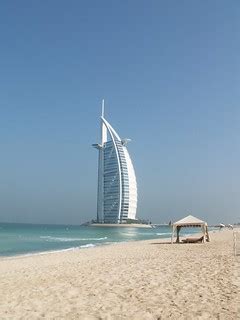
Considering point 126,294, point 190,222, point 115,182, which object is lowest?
point 126,294

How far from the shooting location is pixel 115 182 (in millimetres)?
144125

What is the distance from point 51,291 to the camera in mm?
9453

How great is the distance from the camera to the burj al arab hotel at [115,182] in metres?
143

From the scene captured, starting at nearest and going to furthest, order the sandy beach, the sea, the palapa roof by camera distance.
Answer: the sandy beach < the palapa roof < the sea

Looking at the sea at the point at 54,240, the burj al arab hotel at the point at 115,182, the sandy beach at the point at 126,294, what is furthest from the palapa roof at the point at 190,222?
the burj al arab hotel at the point at 115,182

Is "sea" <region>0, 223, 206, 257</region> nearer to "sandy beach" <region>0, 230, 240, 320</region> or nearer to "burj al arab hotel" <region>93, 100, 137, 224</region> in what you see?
"sandy beach" <region>0, 230, 240, 320</region>

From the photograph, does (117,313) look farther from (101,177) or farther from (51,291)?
(101,177)

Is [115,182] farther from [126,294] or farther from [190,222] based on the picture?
[126,294]

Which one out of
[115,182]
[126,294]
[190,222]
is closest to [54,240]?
[190,222]

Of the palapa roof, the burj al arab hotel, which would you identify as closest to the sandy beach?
the palapa roof

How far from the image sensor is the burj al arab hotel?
470ft

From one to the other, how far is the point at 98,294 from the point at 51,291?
1161mm

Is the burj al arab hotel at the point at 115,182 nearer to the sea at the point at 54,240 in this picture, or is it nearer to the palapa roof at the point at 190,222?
the sea at the point at 54,240

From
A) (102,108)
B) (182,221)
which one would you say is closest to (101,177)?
(102,108)
